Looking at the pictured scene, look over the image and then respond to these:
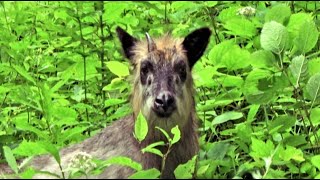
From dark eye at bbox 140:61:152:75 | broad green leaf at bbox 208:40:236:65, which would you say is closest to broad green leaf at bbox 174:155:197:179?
broad green leaf at bbox 208:40:236:65

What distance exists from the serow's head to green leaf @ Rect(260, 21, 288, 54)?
4.95ft

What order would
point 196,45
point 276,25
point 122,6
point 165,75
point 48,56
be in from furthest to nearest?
point 48,56 → point 122,6 → point 196,45 → point 165,75 → point 276,25

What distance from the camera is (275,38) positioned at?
23.5 ft

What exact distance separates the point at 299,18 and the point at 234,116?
2059mm

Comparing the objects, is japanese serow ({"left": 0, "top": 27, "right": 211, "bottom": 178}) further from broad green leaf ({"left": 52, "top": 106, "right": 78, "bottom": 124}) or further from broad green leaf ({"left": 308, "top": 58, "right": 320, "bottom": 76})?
broad green leaf ({"left": 308, "top": 58, "right": 320, "bottom": 76})

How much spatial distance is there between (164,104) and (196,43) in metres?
1.34

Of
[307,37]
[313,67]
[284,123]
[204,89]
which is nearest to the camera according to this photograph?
[307,37]

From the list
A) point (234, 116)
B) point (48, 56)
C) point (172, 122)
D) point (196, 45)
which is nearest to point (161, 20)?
point (48, 56)

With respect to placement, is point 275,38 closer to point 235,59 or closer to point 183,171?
point 235,59

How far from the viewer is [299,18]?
9281mm

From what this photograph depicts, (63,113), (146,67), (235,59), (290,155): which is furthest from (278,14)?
(63,113)

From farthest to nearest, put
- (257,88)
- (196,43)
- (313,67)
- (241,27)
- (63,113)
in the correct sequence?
(196,43) → (241,27) → (63,113) → (313,67) → (257,88)

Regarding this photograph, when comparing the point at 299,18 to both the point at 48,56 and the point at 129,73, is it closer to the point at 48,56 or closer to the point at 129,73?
the point at 129,73

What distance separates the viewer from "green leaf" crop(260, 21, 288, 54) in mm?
7141
